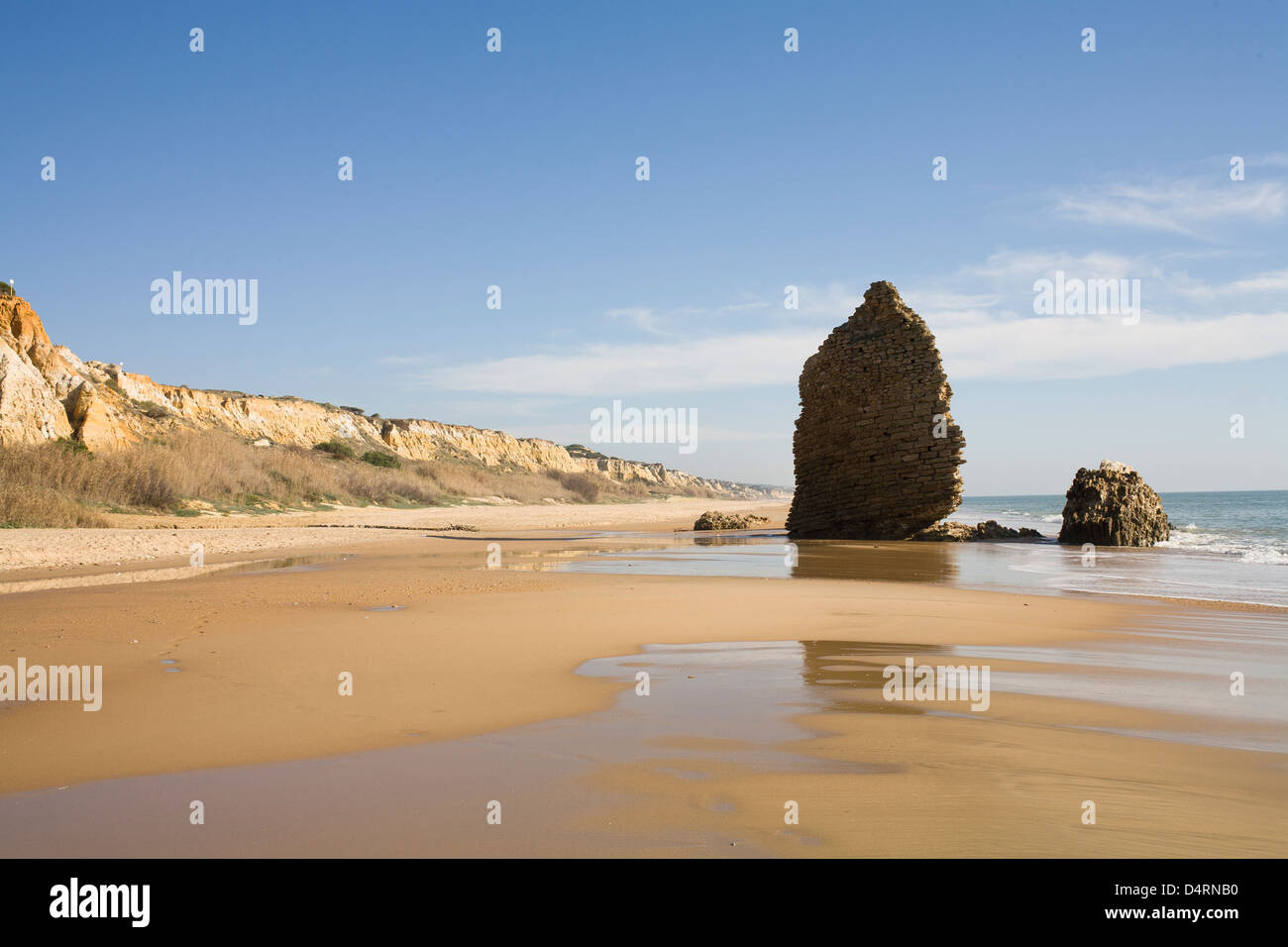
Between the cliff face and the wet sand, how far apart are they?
2166cm

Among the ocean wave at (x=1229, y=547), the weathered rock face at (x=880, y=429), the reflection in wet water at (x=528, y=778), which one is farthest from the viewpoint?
the weathered rock face at (x=880, y=429)

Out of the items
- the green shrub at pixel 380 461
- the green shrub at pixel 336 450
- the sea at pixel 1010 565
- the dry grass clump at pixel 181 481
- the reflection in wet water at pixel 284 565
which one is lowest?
the sea at pixel 1010 565

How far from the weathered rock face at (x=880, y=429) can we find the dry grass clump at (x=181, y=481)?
18047 mm

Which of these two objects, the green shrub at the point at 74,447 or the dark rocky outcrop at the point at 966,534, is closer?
the dark rocky outcrop at the point at 966,534

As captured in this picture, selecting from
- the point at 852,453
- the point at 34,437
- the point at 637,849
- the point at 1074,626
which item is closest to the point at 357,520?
the point at 34,437

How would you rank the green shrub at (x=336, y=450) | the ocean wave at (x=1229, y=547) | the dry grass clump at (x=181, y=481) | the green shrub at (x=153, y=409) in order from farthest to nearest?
the green shrub at (x=336, y=450) → the green shrub at (x=153, y=409) → the dry grass clump at (x=181, y=481) → the ocean wave at (x=1229, y=547)

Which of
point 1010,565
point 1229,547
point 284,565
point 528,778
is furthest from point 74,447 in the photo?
point 1229,547

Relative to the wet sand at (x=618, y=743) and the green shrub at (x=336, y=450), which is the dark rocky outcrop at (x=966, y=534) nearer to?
the wet sand at (x=618, y=743)

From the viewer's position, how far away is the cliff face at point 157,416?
23.3m

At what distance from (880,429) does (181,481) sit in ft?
71.7

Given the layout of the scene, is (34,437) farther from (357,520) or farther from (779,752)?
(779,752)

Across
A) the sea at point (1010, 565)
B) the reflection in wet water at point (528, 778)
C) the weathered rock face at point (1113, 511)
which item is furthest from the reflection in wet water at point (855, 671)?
the weathered rock face at point (1113, 511)

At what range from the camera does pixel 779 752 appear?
3.15 metres
